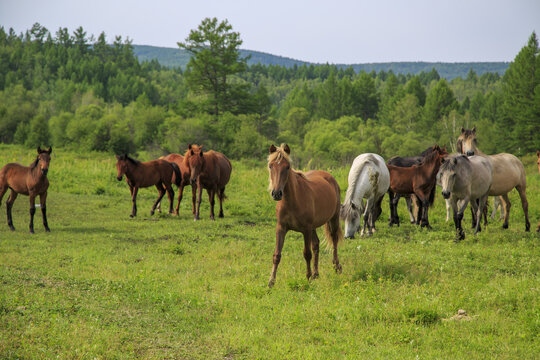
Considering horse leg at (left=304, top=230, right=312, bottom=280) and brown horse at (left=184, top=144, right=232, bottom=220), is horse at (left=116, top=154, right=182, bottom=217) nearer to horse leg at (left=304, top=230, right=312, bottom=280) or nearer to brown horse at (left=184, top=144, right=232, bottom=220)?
brown horse at (left=184, top=144, right=232, bottom=220)

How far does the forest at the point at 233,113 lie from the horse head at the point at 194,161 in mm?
14742

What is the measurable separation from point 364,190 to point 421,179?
252 centimetres

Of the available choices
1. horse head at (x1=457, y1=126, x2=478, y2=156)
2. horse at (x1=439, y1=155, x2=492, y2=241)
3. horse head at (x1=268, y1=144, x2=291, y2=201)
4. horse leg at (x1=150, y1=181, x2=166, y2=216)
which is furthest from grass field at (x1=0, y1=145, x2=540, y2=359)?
horse head at (x1=457, y1=126, x2=478, y2=156)

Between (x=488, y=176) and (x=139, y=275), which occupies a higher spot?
(x=488, y=176)

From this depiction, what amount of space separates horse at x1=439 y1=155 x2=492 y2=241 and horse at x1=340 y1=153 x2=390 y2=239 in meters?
1.78

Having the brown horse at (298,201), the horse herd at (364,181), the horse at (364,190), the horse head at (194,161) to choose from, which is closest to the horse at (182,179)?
the horse herd at (364,181)

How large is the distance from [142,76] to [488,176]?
145 meters

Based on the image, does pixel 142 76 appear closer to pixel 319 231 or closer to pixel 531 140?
pixel 531 140

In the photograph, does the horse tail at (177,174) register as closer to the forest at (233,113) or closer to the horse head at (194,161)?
the horse head at (194,161)

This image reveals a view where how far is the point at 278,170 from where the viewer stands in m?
7.08

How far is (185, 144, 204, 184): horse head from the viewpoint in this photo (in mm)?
15703

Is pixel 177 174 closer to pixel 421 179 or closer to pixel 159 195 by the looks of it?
pixel 159 195

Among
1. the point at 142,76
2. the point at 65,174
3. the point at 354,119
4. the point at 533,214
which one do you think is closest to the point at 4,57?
the point at 142,76

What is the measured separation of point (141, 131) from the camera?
235 feet
